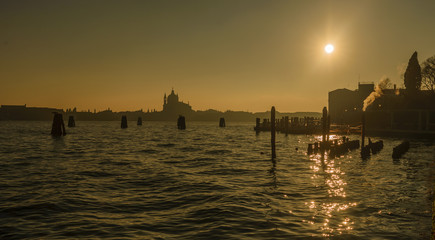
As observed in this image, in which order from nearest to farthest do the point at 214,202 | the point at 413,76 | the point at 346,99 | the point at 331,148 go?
the point at 214,202 → the point at 331,148 → the point at 413,76 → the point at 346,99

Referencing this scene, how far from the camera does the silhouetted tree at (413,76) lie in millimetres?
54438

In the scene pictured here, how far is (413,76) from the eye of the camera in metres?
54.9

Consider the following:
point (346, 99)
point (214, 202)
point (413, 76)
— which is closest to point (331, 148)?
point (214, 202)

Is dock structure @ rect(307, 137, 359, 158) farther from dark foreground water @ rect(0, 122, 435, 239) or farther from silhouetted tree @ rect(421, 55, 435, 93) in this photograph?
silhouetted tree @ rect(421, 55, 435, 93)

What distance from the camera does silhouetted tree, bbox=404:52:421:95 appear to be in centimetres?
5444

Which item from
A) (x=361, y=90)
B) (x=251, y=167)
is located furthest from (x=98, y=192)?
(x=361, y=90)

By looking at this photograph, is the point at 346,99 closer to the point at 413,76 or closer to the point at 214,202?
the point at 413,76

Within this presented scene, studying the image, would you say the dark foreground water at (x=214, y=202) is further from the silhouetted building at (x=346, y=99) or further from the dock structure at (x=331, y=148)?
the silhouetted building at (x=346, y=99)

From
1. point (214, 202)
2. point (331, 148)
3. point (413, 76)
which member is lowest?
point (214, 202)

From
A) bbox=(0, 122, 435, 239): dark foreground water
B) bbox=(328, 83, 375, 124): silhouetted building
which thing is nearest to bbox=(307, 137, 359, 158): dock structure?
bbox=(0, 122, 435, 239): dark foreground water

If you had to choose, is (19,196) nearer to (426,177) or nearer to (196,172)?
(196,172)

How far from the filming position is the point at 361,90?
73938 mm

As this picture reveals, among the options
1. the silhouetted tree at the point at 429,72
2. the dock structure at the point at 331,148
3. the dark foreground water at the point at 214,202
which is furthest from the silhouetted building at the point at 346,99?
the dark foreground water at the point at 214,202

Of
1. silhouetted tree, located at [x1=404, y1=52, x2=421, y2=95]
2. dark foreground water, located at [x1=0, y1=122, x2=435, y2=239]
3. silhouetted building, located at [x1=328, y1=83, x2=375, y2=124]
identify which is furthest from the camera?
silhouetted building, located at [x1=328, y1=83, x2=375, y2=124]
